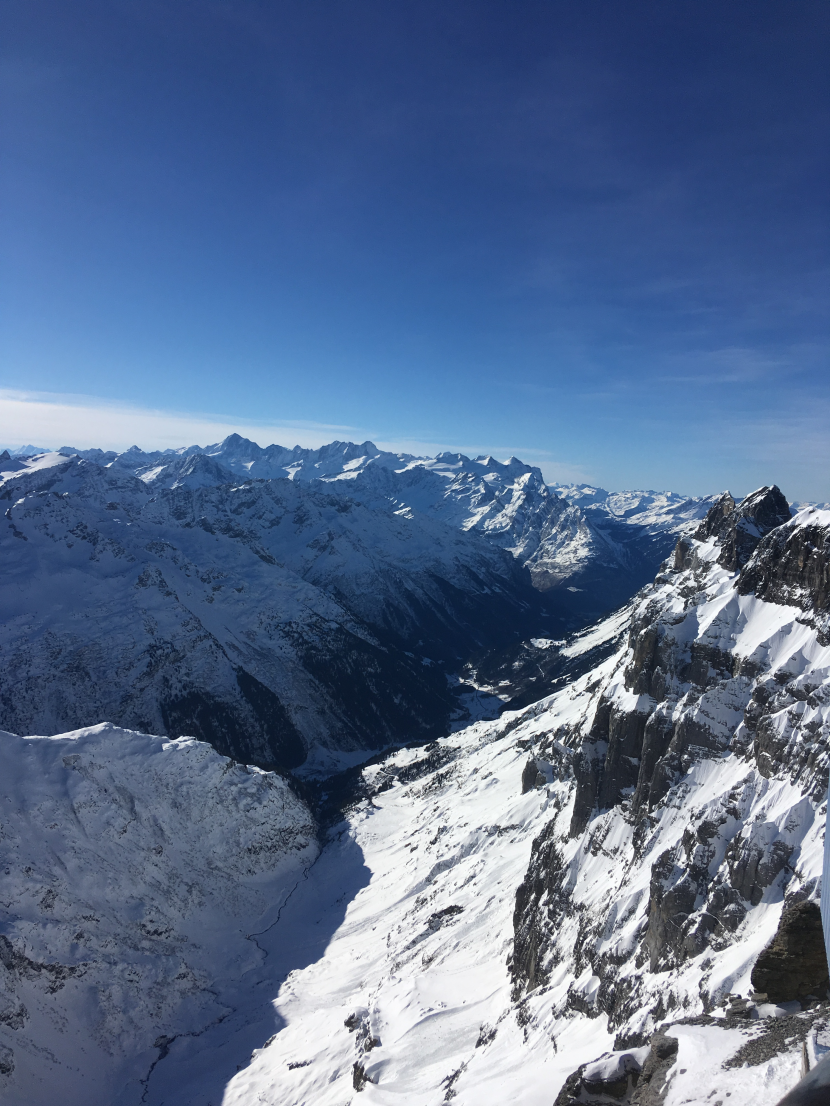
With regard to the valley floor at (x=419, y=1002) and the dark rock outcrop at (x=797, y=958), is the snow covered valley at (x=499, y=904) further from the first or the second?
the valley floor at (x=419, y=1002)

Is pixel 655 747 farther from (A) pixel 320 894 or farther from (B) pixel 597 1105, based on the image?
(A) pixel 320 894

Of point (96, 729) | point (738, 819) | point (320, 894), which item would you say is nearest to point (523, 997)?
point (738, 819)

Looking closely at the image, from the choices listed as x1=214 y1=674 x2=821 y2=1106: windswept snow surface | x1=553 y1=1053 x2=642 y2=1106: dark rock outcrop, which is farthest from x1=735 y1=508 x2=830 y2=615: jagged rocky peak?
x1=553 y1=1053 x2=642 y2=1106: dark rock outcrop

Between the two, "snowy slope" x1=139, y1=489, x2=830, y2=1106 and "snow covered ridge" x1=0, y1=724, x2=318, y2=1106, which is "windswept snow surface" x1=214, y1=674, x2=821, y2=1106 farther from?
"snow covered ridge" x1=0, y1=724, x2=318, y2=1106

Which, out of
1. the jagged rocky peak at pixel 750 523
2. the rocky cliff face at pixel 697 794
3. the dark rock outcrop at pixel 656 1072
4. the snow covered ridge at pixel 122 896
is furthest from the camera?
the snow covered ridge at pixel 122 896

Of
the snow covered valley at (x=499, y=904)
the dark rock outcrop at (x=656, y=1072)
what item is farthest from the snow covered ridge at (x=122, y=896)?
the dark rock outcrop at (x=656, y=1072)

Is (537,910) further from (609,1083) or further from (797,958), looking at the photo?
(797,958)
